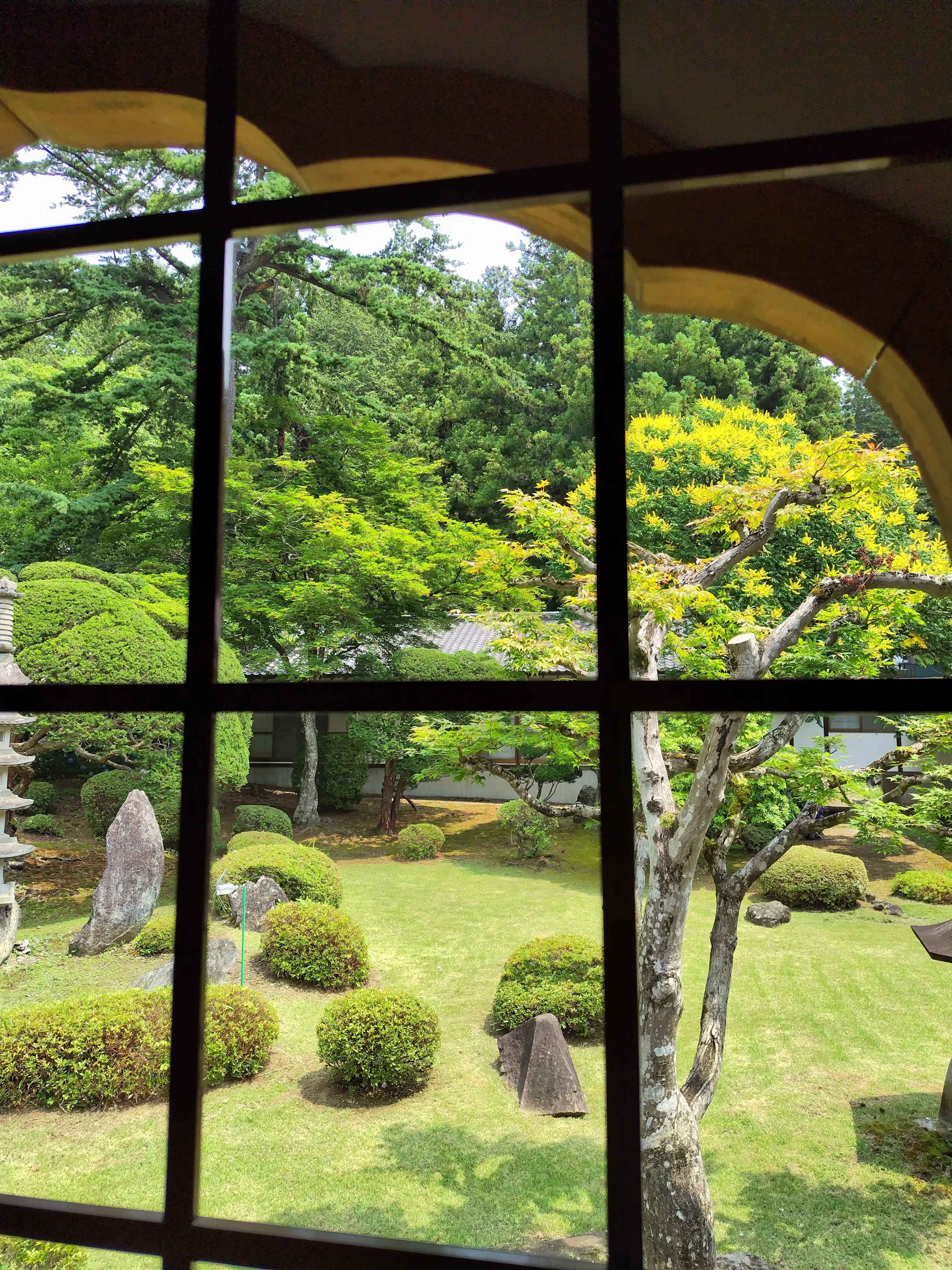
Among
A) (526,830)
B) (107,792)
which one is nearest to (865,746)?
(526,830)

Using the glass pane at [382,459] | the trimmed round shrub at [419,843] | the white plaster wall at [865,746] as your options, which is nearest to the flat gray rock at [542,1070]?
the glass pane at [382,459]

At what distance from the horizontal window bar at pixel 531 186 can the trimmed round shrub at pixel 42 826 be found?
7.72 meters

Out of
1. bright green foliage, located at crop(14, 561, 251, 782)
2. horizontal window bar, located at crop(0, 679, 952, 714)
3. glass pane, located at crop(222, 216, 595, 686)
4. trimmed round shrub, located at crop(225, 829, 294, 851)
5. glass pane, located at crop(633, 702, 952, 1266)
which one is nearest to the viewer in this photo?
horizontal window bar, located at crop(0, 679, 952, 714)

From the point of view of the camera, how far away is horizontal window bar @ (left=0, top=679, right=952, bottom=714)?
322 mm

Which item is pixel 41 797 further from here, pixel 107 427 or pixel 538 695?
pixel 538 695

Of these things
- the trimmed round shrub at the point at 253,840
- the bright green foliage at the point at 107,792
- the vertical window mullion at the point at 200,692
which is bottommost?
the trimmed round shrub at the point at 253,840

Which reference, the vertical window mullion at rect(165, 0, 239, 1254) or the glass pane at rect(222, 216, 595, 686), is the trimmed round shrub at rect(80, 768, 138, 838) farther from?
the vertical window mullion at rect(165, 0, 239, 1254)

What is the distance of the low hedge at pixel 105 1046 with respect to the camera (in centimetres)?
374

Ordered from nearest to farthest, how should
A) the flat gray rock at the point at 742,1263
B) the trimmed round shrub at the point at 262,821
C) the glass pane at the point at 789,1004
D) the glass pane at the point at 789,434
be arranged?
1. the glass pane at the point at 789,434
2. the glass pane at the point at 789,1004
3. the flat gray rock at the point at 742,1263
4. the trimmed round shrub at the point at 262,821

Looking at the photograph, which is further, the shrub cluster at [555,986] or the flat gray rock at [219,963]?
the flat gray rock at [219,963]

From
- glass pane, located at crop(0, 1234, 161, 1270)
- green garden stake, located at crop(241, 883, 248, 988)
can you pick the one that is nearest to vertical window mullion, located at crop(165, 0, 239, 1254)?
glass pane, located at crop(0, 1234, 161, 1270)

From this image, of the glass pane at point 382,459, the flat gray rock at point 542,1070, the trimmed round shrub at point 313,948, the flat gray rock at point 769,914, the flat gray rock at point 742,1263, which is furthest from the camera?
the glass pane at point 382,459

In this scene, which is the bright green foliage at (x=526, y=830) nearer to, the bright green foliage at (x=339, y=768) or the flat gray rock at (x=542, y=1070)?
the bright green foliage at (x=339, y=768)

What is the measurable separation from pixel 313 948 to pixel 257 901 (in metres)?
0.55
